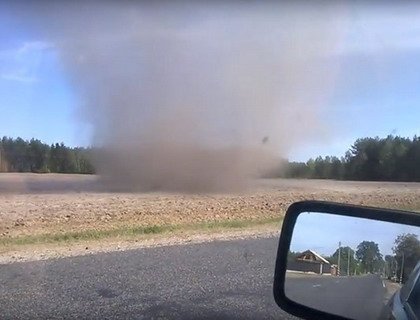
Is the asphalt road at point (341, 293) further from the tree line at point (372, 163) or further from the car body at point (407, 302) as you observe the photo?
the tree line at point (372, 163)

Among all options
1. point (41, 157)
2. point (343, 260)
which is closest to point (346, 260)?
point (343, 260)

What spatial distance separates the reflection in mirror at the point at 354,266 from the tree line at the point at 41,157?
3103 mm

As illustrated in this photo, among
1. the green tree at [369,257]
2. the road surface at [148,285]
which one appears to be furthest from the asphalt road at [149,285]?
the green tree at [369,257]

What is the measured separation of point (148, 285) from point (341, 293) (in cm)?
293

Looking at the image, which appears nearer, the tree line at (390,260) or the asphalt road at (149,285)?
the tree line at (390,260)

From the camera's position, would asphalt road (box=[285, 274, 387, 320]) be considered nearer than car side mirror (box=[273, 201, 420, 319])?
Answer: No

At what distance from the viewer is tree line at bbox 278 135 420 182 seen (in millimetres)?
4145

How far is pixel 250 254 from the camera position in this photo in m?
6.95

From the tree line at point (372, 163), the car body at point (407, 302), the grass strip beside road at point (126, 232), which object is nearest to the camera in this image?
the car body at point (407, 302)

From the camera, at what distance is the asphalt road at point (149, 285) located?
4.70 m

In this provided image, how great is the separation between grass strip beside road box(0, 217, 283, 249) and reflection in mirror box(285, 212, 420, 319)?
13.8 ft

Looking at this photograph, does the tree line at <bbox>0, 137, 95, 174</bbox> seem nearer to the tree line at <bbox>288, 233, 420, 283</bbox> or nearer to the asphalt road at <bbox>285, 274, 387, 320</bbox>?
the asphalt road at <bbox>285, 274, 387, 320</bbox>

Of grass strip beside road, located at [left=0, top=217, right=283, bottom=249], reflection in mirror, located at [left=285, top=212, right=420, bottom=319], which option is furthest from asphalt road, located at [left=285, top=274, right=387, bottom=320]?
grass strip beside road, located at [left=0, top=217, right=283, bottom=249]

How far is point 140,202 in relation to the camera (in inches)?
289
